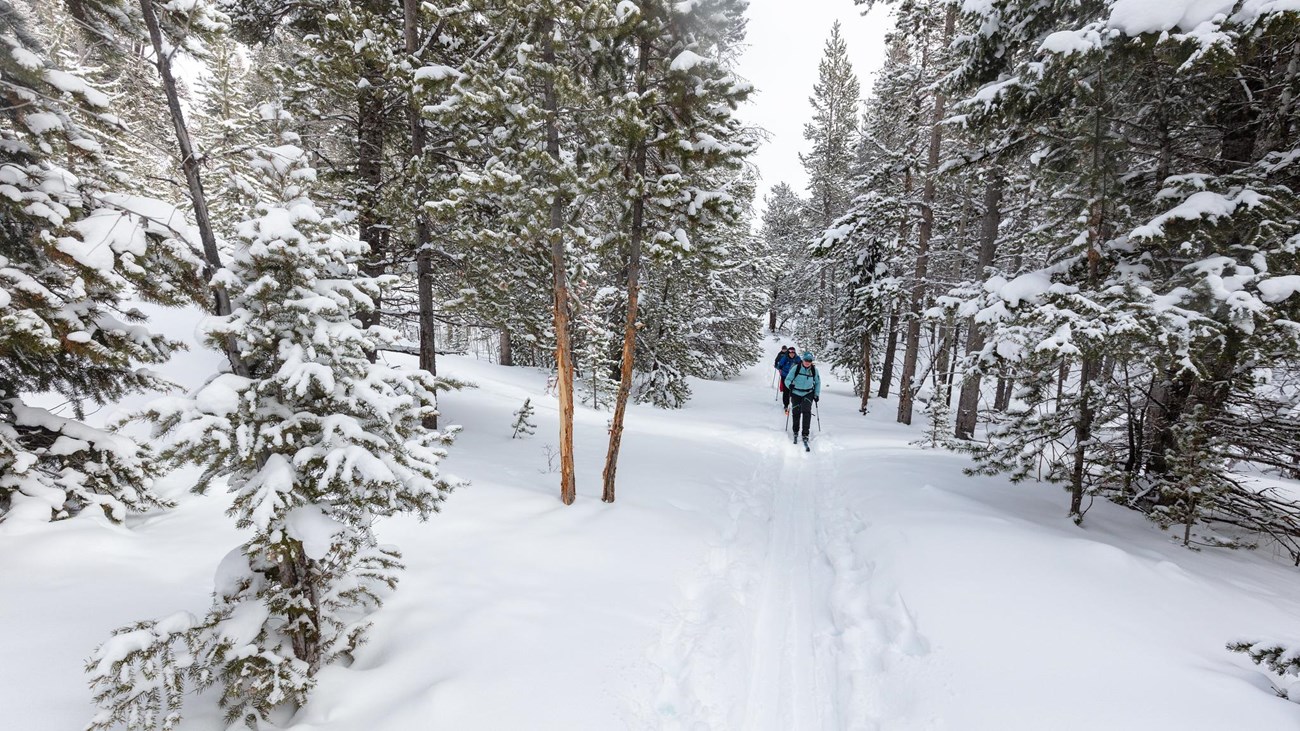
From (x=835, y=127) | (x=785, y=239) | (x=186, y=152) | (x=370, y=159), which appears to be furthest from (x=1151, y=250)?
(x=785, y=239)

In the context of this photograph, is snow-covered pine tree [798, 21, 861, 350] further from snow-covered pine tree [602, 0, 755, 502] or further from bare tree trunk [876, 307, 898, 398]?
snow-covered pine tree [602, 0, 755, 502]

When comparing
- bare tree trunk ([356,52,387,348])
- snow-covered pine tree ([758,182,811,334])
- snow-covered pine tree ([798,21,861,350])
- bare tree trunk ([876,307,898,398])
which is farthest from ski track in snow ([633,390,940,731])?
snow-covered pine tree ([758,182,811,334])

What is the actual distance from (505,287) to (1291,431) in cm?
1066

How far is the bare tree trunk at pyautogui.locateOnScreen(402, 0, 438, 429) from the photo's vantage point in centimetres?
845

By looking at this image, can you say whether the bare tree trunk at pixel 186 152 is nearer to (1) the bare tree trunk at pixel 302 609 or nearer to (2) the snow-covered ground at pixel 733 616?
(1) the bare tree trunk at pixel 302 609

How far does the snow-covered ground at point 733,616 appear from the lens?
3609 mm

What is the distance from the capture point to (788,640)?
4.91 metres

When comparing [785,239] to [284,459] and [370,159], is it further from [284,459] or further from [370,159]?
[284,459]

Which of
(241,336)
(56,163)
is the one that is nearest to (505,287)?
(56,163)

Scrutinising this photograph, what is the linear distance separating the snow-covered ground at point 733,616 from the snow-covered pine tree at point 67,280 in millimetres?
569

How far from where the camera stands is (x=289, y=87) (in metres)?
8.43

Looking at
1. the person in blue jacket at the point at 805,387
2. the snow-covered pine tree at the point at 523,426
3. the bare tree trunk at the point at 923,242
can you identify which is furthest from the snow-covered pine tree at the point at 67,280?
the bare tree trunk at the point at 923,242

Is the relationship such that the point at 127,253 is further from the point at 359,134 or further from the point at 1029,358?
the point at 1029,358

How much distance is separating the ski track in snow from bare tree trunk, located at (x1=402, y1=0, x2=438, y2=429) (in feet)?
17.1
